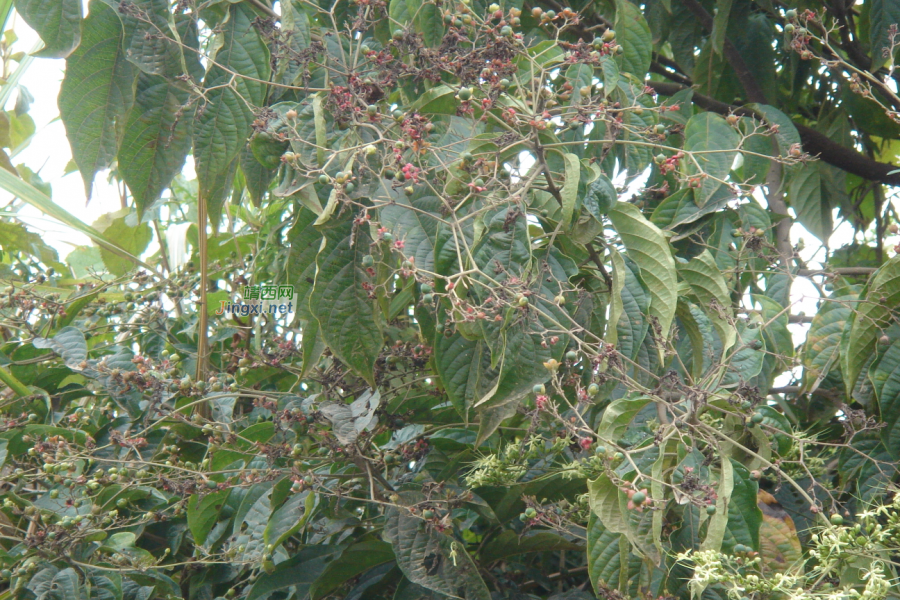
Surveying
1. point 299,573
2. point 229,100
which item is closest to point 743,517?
point 299,573

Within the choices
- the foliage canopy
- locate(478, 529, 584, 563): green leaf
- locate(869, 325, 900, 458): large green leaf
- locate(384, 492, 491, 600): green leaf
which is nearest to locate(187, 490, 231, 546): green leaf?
the foliage canopy

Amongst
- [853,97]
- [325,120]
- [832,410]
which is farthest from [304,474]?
[853,97]

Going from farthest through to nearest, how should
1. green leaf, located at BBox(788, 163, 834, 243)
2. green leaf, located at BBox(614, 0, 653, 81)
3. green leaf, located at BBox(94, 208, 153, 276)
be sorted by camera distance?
green leaf, located at BBox(94, 208, 153, 276) < green leaf, located at BBox(788, 163, 834, 243) < green leaf, located at BBox(614, 0, 653, 81)

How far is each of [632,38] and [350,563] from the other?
115cm

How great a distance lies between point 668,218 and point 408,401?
60cm

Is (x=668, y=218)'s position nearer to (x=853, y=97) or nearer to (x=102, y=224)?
(x=853, y=97)

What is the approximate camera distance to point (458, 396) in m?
1.09

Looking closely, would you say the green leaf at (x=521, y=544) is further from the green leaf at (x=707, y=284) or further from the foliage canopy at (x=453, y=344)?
the green leaf at (x=707, y=284)

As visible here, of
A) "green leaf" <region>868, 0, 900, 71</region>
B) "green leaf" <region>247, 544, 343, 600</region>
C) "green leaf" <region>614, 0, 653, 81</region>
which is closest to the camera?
"green leaf" <region>247, 544, 343, 600</region>

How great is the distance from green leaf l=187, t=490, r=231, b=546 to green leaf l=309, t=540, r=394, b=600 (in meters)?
0.25

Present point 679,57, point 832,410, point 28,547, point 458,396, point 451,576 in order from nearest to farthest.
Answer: point 458,396 < point 451,576 < point 28,547 < point 832,410 < point 679,57

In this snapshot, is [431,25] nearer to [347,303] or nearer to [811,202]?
[347,303]

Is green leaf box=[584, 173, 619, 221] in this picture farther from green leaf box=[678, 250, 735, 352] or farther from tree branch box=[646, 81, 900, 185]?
tree branch box=[646, 81, 900, 185]

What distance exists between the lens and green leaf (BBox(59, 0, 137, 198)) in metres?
1.23
